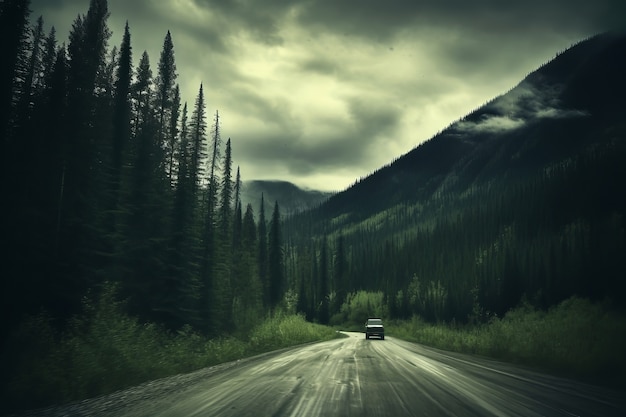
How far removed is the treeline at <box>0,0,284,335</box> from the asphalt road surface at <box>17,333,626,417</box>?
9690 mm

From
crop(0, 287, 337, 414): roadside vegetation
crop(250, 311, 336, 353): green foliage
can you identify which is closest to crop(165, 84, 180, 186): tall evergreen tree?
crop(250, 311, 336, 353): green foliage

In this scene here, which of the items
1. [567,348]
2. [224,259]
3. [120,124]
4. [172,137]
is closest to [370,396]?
[567,348]

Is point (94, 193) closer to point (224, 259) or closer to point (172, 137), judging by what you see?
point (172, 137)

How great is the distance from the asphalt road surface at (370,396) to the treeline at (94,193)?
31.8 feet

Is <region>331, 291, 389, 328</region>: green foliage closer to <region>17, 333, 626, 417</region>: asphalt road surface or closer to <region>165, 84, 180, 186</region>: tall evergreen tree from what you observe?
<region>165, 84, 180, 186</region>: tall evergreen tree

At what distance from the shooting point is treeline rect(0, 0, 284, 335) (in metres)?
22.1

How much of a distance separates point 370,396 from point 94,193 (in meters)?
26.1

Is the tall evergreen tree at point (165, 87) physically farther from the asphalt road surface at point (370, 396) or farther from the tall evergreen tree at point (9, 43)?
the asphalt road surface at point (370, 396)

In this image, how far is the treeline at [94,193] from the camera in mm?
22133

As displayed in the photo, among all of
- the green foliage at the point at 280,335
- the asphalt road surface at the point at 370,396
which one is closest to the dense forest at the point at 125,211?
the green foliage at the point at 280,335

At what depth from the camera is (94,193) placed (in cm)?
2958

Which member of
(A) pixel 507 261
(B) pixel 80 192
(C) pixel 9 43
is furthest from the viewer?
(A) pixel 507 261

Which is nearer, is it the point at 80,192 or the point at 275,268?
the point at 80,192

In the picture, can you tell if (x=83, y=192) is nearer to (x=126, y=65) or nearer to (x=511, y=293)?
(x=126, y=65)
